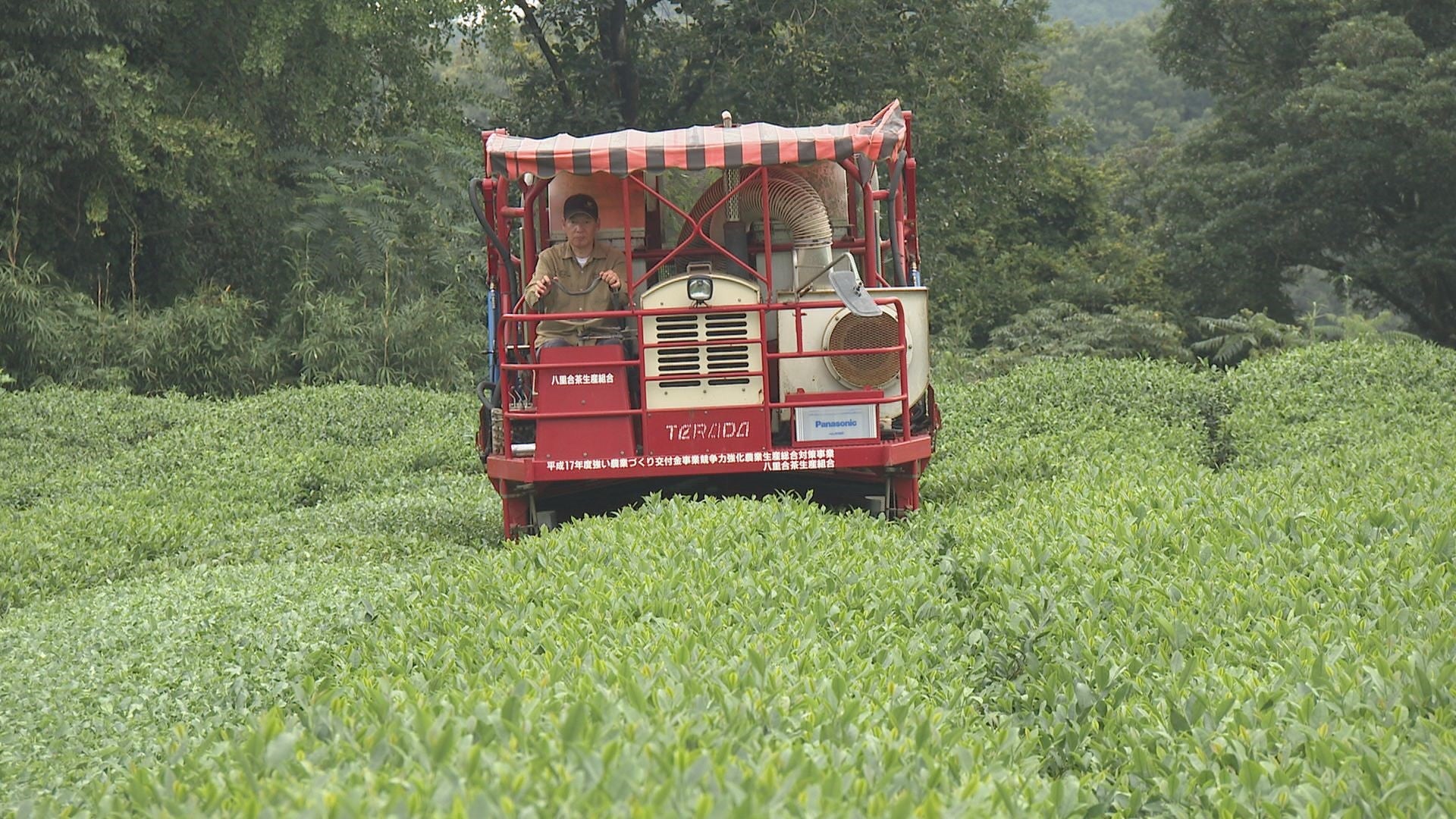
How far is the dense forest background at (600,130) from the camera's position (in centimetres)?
2003

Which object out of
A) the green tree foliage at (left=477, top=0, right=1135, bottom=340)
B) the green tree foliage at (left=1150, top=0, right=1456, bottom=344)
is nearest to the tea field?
the green tree foliage at (left=477, top=0, right=1135, bottom=340)

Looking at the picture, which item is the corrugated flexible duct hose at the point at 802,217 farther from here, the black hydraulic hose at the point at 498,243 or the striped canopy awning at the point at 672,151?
the black hydraulic hose at the point at 498,243

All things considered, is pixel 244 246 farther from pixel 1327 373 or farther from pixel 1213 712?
pixel 1213 712

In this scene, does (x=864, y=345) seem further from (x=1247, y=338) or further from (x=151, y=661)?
(x=1247, y=338)

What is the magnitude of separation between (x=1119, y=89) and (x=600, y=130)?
120 ft

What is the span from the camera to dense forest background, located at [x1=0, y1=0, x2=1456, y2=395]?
20031 mm

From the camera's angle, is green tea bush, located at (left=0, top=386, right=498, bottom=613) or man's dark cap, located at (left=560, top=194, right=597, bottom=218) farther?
green tea bush, located at (left=0, top=386, right=498, bottom=613)

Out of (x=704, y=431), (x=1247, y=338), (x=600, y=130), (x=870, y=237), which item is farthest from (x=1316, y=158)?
(x=704, y=431)

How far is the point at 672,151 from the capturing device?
9.08 meters

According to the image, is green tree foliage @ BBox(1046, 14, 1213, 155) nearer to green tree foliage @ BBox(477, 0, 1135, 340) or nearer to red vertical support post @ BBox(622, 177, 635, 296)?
green tree foliage @ BBox(477, 0, 1135, 340)

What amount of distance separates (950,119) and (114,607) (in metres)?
20.2

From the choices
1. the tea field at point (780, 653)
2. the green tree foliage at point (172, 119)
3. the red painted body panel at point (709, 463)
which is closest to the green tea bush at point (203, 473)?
the tea field at point (780, 653)

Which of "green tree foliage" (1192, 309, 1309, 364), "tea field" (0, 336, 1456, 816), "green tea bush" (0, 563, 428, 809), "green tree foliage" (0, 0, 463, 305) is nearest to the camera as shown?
"tea field" (0, 336, 1456, 816)

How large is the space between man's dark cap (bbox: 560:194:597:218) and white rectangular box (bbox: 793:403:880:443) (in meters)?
1.93
